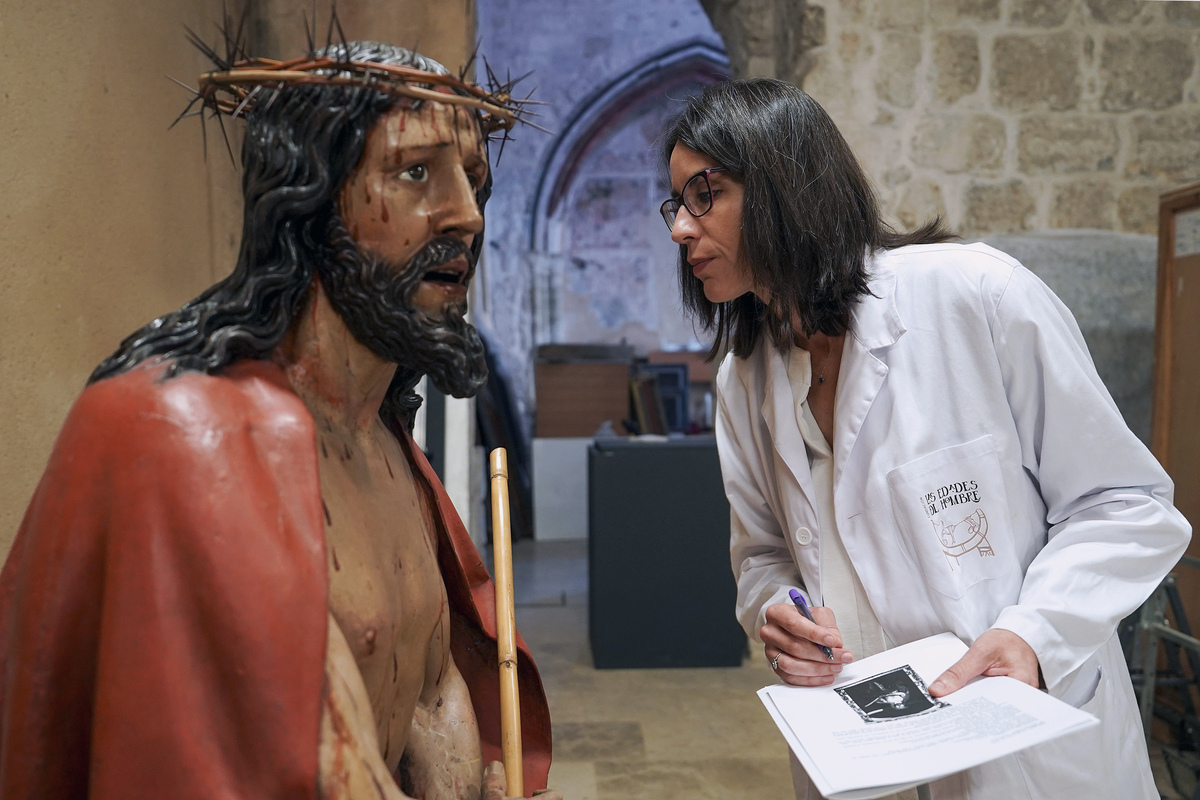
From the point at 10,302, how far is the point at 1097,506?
65.7 inches

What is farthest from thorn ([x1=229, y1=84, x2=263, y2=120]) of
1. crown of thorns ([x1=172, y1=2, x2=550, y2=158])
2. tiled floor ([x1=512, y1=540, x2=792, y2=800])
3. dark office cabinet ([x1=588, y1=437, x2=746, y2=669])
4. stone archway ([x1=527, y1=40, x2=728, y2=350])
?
stone archway ([x1=527, y1=40, x2=728, y2=350])

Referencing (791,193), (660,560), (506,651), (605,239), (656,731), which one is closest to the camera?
(506,651)

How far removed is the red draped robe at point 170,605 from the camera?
2.35 feet

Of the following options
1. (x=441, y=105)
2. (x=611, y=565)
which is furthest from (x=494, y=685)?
(x=611, y=565)

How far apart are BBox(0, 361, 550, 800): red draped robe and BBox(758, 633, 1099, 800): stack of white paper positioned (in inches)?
22.6

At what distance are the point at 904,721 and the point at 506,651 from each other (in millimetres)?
484

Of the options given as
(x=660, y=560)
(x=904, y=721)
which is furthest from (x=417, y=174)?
(x=660, y=560)

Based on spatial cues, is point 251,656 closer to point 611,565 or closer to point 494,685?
point 494,685

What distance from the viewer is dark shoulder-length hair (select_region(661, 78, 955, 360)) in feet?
4.79

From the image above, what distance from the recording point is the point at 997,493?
1368 millimetres

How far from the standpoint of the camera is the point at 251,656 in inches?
28.6

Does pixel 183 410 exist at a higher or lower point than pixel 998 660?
higher

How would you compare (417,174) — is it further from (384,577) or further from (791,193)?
(791,193)

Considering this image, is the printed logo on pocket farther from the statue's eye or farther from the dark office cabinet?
the dark office cabinet
